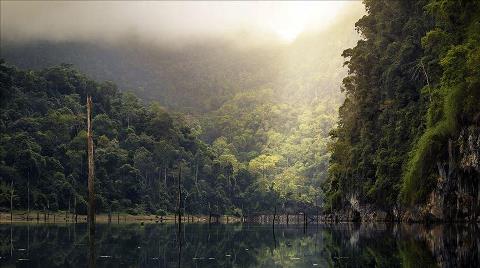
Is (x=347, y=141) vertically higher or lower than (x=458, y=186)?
higher

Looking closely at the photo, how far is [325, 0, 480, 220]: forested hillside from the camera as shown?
56.6 meters

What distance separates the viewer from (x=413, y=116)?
72688 mm

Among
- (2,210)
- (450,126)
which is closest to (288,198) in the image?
(2,210)

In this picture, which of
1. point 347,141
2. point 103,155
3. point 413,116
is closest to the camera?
point 413,116

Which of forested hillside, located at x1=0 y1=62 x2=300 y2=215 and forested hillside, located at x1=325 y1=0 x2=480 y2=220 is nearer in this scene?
forested hillside, located at x1=325 y1=0 x2=480 y2=220

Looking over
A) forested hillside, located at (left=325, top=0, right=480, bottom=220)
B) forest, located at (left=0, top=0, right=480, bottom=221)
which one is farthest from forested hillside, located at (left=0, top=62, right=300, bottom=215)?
forested hillside, located at (left=325, top=0, right=480, bottom=220)

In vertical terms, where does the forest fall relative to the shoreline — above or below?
above

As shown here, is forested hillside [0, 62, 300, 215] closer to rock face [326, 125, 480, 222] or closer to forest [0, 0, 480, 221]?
forest [0, 0, 480, 221]

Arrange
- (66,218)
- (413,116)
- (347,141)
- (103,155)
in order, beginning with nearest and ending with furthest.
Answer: (413,116) → (347,141) → (66,218) → (103,155)

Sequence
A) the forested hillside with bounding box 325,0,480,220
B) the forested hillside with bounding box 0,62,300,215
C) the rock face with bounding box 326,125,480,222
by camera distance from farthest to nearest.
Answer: the forested hillside with bounding box 0,62,300,215, the forested hillside with bounding box 325,0,480,220, the rock face with bounding box 326,125,480,222

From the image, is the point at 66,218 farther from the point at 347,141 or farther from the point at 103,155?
the point at 347,141

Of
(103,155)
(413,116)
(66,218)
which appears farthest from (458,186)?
(103,155)

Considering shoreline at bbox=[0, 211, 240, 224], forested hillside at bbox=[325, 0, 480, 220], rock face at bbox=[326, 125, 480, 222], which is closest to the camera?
rock face at bbox=[326, 125, 480, 222]

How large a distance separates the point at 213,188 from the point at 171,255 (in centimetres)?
14988
